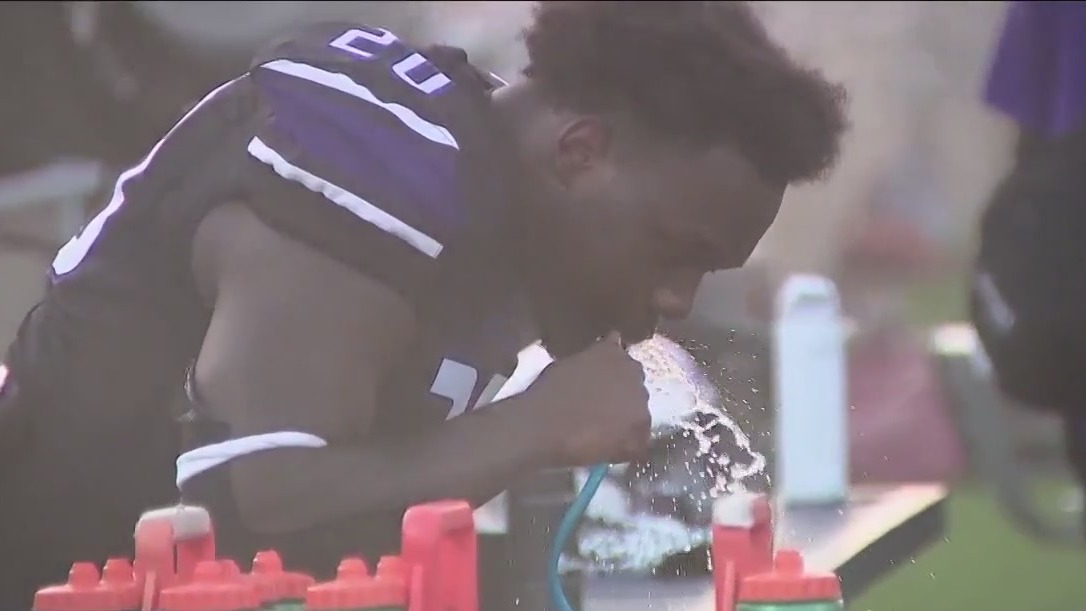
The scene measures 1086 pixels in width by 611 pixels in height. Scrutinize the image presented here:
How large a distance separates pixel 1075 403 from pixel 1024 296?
0.10m

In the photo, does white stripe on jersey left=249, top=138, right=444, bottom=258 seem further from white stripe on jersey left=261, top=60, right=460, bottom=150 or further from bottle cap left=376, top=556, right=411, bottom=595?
bottle cap left=376, top=556, right=411, bottom=595

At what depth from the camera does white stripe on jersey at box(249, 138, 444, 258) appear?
894mm

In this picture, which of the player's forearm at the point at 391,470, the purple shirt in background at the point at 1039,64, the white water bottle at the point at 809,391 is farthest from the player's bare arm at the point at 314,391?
the purple shirt in background at the point at 1039,64

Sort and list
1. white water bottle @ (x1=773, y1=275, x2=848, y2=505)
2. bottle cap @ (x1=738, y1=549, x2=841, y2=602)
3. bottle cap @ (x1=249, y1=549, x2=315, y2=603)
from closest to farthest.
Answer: bottle cap @ (x1=738, y1=549, x2=841, y2=602), bottle cap @ (x1=249, y1=549, x2=315, y2=603), white water bottle @ (x1=773, y1=275, x2=848, y2=505)

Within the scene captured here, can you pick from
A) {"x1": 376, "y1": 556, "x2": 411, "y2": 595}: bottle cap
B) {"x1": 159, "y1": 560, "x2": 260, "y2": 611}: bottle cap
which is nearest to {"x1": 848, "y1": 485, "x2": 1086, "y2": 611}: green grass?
{"x1": 376, "y1": 556, "x2": 411, "y2": 595}: bottle cap

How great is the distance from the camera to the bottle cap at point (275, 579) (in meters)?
0.86

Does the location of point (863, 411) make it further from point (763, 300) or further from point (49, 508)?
point (49, 508)

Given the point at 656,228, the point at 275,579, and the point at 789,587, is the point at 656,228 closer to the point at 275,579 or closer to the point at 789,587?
the point at 789,587

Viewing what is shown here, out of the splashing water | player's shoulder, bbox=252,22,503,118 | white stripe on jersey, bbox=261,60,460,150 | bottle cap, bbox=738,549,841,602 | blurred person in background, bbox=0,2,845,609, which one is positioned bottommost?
bottle cap, bbox=738,549,841,602

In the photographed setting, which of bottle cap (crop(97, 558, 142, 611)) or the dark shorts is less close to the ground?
the dark shorts

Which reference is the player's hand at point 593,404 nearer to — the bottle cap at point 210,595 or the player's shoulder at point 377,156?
the player's shoulder at point 377,156

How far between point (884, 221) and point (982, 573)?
0.31 metres

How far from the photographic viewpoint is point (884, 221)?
982mm

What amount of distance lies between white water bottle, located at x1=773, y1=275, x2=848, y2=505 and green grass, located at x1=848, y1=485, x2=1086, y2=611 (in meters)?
0.09
